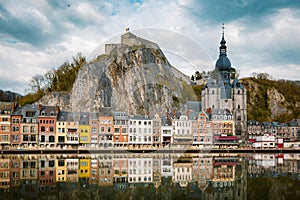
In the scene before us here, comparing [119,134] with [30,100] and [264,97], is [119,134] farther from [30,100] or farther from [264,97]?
[264,97]

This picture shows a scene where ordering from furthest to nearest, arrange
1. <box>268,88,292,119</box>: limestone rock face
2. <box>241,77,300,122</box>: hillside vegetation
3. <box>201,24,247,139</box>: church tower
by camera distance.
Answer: <box>268,88,292,119</box>: limestone rock face
<box>241,77,300,122</box>: hillside vegetation
<box>201,24,247,139</box>: church tower

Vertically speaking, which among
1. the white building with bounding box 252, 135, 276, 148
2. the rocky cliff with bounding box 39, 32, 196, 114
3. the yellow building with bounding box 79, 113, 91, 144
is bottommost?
the white building with bounding box 252, 135, 276, 148

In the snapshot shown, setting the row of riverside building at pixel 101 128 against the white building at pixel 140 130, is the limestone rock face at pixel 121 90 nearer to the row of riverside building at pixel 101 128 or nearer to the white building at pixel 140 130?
the white building at pixel 140 130

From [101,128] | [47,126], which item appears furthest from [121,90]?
[47,126]

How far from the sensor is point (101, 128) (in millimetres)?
53406

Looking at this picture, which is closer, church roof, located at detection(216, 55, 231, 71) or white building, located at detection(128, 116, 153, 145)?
white building, located at detection(128, 116, 153, 145)

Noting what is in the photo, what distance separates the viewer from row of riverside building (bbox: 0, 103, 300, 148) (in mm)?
50875

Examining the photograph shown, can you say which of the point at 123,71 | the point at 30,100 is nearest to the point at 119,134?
the point at 123,71

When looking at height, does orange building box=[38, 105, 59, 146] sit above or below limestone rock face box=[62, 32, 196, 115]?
below

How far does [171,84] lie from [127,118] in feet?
99.5

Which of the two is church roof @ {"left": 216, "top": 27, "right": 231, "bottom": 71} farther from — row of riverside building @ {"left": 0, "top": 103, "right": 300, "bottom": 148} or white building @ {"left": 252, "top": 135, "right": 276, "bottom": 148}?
white building @ {"left": 252, "top": 135, "right": 276, "bottom": 148}

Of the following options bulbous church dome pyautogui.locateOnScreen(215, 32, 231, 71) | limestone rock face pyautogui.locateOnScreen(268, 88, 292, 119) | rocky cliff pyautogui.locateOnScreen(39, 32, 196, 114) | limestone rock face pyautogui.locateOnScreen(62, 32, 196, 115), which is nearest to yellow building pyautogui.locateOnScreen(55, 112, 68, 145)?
limestone rock face pyautogui.locateOnScreen(62, 32, 196, 115)

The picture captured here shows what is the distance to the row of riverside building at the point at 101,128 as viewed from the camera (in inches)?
2003

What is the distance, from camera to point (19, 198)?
14.8m
